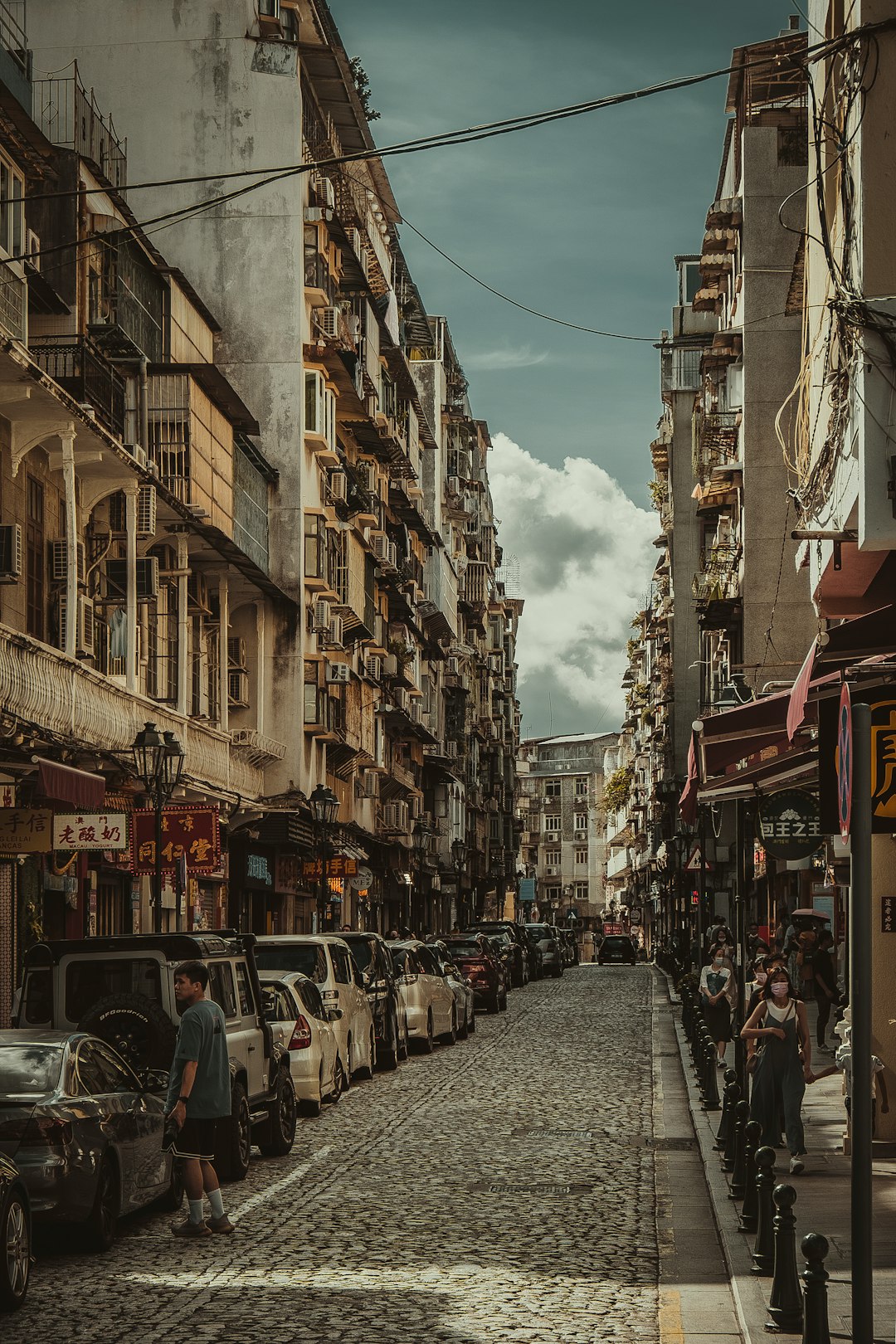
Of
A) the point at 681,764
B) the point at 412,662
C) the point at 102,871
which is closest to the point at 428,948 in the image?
the point at 102,871

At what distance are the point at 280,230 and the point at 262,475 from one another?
6100mm

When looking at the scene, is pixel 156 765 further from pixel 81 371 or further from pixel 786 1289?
pixel 786 1289

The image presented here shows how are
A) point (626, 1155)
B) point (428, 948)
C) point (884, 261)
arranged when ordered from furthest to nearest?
point (428, 948), point (626, 1155), point (884, 261)

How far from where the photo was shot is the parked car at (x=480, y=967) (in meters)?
39.7

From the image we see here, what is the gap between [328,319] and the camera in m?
46.9

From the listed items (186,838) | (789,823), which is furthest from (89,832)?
(789,823)

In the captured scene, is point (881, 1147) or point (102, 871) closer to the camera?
point (881, 1147)

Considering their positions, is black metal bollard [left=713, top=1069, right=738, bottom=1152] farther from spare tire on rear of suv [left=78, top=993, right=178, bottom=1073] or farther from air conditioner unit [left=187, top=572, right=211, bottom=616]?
air conditioner unit [left=187, top=572, right=211, bottom=616]

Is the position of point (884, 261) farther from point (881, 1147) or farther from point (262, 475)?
point (262, 475)

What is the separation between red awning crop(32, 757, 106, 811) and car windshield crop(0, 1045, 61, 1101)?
6.97 meters

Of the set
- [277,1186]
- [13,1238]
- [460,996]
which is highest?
[13,1238]

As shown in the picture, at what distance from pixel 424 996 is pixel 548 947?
127 ft

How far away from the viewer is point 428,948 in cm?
3291

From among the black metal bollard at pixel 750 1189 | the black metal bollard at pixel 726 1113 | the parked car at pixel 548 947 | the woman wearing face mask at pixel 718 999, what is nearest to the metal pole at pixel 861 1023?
the black metal bollard at pixel 750 1189
